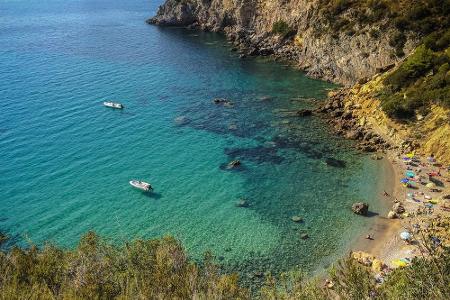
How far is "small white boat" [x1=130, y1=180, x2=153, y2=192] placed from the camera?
55.2 meters

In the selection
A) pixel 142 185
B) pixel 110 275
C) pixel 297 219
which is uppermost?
pixel 110 275

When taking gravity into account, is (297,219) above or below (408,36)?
below

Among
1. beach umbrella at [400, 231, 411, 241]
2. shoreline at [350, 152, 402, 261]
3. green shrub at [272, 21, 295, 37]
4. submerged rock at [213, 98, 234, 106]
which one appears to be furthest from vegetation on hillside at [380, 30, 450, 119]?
green shrub at [272, 21, 295, 37]

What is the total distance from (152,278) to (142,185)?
28.9 m

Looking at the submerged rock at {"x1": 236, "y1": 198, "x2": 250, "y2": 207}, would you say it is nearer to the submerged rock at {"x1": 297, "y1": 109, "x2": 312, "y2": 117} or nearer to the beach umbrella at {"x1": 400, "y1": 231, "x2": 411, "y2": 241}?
the beach umbrella at {"x1": 400, "y1": 231, "x2": 411, "y2": 241}

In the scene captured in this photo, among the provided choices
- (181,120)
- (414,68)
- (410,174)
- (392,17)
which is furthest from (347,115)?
(181,120)

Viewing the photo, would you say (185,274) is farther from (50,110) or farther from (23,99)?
(23,99)

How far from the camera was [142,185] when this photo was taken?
182ft

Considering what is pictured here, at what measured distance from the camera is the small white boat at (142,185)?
5525 cm

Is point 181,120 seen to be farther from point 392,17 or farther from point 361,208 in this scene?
point 392,17

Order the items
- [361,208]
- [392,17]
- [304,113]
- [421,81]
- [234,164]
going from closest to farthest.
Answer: [361,208] < [234,164] < [421,81] < [304,113] < [392,17]

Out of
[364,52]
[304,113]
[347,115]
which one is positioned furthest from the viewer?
[364,52]

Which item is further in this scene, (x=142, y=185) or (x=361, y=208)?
(x=142, y=185)

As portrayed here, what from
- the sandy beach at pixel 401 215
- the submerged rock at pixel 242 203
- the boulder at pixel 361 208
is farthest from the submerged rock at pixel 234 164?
the sandy beach at pixel 401 215
